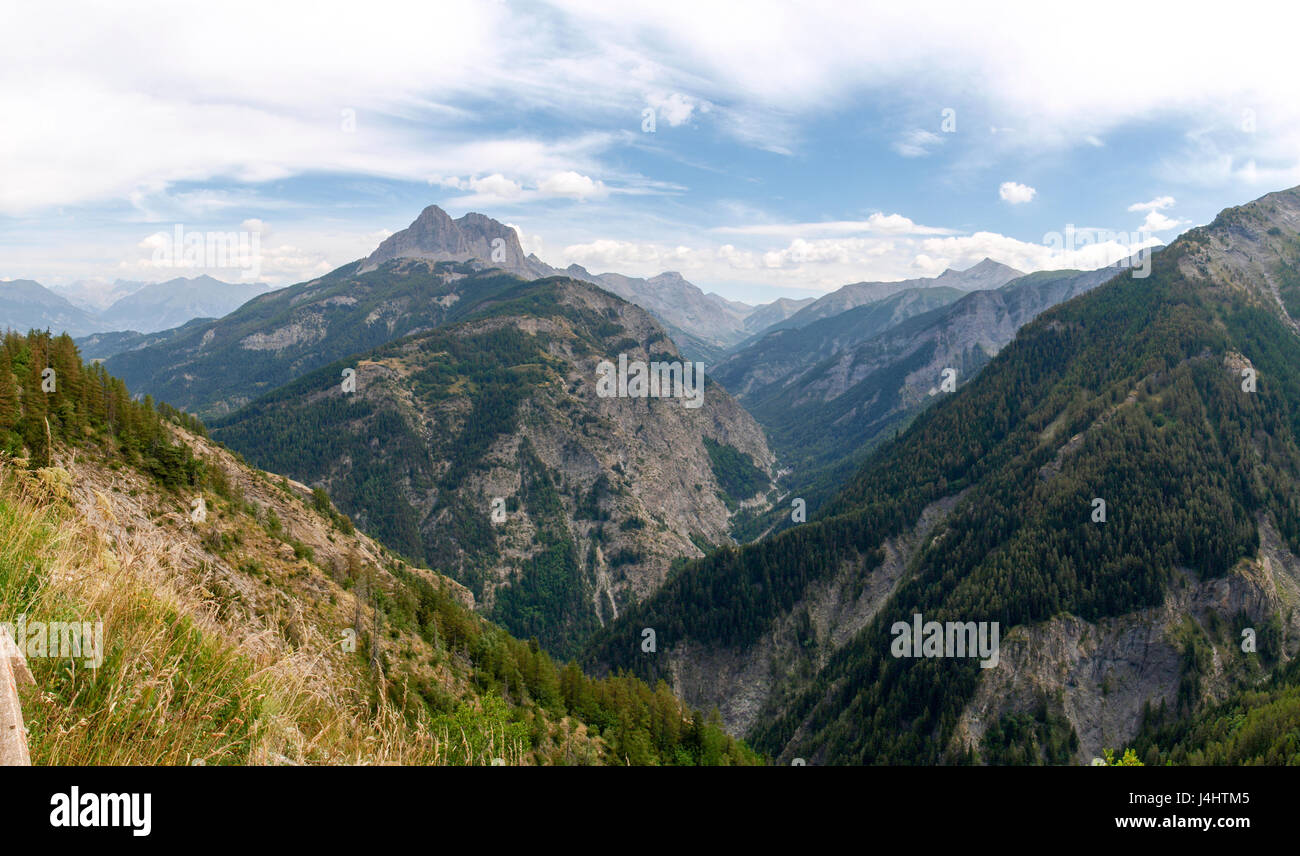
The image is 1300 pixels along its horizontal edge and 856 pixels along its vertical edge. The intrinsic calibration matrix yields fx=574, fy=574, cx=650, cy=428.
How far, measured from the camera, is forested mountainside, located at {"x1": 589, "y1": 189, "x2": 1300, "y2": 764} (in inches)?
3620

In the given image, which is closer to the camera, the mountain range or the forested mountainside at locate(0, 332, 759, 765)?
the forested mountainside at locate(0, 332, 759, 765)

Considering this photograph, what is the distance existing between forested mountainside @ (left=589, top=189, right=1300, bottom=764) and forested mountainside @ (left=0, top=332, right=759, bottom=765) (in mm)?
46937

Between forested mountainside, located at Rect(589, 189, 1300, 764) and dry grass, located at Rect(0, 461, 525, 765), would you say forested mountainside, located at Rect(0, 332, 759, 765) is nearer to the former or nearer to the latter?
dry grass, located at Rect(0, 461, 525, 765)

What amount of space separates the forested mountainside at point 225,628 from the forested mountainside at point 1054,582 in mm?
46937

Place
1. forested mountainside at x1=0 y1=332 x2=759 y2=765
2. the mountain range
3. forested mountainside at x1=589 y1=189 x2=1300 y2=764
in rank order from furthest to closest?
1. forested mountainside at x1=589 y1=189 x2=1300 y2=764
2. the mountain range
3. forested mountainside at x1=0 y1=332 x2=759 y2=765

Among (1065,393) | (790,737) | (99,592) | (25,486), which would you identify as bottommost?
(790,737)

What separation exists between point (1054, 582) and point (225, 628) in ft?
403

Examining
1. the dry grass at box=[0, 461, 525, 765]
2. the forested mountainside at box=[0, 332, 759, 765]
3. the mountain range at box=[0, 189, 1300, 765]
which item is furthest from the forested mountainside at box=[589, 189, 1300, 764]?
the dry grass at box=[0, 461, 525, 765]

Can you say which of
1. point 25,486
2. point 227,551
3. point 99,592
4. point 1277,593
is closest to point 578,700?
point 227,551

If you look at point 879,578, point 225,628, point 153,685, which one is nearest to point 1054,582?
point 879,578

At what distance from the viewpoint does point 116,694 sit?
6250 millimetres
